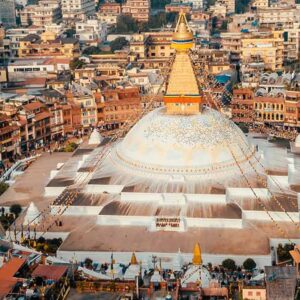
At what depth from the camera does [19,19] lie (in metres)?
89.4

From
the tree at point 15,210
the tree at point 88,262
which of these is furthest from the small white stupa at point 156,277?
the tree at point 15,210

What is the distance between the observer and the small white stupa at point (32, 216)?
29156mm

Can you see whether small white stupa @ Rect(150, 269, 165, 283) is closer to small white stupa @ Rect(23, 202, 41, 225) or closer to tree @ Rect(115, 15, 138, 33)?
small white stupa @ Rect(23, 202, 41, 225)

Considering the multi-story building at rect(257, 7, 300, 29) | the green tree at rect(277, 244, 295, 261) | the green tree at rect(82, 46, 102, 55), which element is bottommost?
the green tree at rect(277, 244, 295, 261)

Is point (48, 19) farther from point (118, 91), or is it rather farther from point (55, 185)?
point (55, 185)

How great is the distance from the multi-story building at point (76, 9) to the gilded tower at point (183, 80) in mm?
50993

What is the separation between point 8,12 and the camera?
3452 inches

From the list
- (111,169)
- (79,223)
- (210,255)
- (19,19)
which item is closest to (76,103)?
(111,169)

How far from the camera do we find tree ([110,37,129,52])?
68.1 meters

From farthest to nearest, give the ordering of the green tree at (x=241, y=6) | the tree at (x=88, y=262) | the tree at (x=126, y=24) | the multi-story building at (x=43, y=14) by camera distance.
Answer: the green tree at (x=241, y=6) → the multi-story building at (x=43, y=14) → the tree at (x=126, y=24) → the tree at (x=88, y=262)

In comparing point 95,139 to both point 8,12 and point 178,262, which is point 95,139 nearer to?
point 178,262

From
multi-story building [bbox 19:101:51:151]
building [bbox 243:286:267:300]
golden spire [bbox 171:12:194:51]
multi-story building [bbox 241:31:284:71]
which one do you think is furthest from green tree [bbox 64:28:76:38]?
building [bbox 243:286:267:300]

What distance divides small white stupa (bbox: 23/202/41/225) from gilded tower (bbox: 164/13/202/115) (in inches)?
317

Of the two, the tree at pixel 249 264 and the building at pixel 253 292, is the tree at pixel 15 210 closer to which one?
the tree at pixel 249 264
